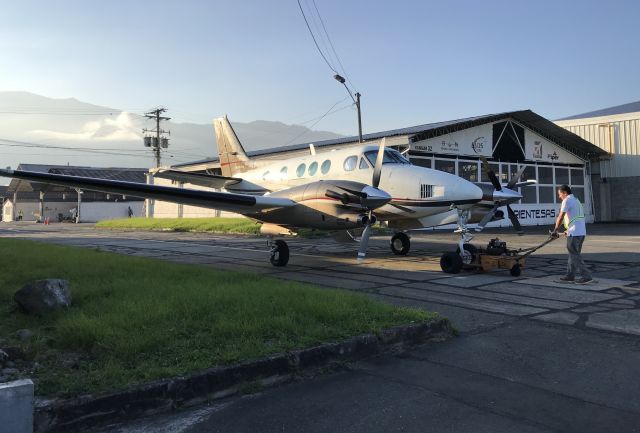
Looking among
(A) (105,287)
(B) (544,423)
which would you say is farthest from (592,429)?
(A) (105,287)

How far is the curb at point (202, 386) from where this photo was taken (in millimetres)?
3412

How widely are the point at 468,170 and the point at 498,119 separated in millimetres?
4250

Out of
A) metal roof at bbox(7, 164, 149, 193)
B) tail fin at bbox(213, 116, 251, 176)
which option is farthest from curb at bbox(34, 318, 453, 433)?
metal roof at bbox(7, 164, 149, 193)

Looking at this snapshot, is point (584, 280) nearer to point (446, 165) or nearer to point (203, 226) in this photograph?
point (446, 165)

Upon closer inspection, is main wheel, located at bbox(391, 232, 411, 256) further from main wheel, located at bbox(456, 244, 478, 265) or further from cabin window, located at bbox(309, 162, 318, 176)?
main wheel, located at bbox(456, 244, 478, 265)

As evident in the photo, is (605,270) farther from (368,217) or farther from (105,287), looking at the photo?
(105,287)

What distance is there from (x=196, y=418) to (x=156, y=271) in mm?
6079

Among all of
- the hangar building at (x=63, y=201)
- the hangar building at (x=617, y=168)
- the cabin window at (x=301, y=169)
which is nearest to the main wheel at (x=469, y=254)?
the cabin window at (x=301, y=169)

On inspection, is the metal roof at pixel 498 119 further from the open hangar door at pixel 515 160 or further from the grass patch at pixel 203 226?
the grass patch at pixel 203 226

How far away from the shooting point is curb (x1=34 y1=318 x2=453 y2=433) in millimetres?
3412

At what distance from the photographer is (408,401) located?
156 inches

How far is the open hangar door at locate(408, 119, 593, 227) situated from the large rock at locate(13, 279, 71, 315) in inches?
882

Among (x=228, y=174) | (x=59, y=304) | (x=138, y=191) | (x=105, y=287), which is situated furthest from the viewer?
(x=228, y=174)

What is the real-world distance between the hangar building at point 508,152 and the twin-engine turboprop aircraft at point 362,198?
13.4m
